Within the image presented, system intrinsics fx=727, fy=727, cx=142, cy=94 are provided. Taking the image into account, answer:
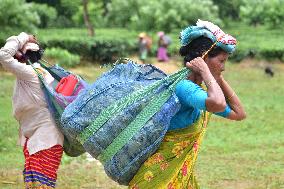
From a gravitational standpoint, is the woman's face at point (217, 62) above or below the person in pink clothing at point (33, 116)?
above

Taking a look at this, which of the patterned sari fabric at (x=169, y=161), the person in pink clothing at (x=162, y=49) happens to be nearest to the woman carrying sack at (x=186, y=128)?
the patterned sari fabric at (x=169, y=161)

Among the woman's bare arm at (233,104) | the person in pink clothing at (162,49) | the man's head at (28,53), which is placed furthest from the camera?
the person in pink clothing at (162,49)

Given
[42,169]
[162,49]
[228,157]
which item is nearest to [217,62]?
[42,169]

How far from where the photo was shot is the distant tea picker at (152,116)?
3924 millimetres

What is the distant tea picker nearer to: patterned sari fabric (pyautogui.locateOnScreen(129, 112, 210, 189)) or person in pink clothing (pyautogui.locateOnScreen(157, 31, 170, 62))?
patterned sari fabric (pyautogui.locateOnScreen(129, 112, 210, 189))

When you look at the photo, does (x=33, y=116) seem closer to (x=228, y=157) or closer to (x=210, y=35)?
(x=210, y=35)

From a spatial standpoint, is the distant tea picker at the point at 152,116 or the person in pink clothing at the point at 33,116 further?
the person in pink clothing at the point at 33,116

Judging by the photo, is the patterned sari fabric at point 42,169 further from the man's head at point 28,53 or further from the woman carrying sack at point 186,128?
the woman carrying sack at point 186,128

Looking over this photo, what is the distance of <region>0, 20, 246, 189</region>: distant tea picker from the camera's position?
12.9 feet

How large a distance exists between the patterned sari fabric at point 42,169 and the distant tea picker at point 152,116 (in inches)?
55.3

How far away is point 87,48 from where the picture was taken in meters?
23.7

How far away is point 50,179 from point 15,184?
253cm

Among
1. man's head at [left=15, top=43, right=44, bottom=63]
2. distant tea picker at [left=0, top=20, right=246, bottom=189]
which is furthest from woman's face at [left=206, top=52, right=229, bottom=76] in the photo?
man's head at [left=15, top=43, right=44, bottom=63]

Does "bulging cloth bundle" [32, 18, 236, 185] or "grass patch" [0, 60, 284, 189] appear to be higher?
"bulging cloth bundle" [32, 18, 236, 185]
